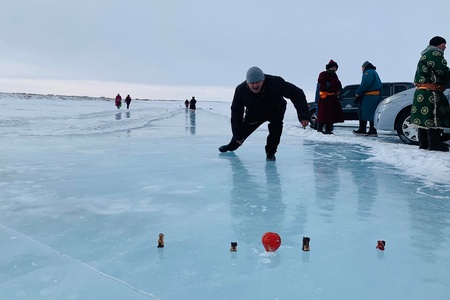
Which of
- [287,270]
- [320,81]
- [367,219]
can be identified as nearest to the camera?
[287,270]

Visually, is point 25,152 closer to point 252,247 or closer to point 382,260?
point 252,247

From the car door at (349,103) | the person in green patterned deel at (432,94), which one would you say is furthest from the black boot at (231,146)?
the car door at (349,103)

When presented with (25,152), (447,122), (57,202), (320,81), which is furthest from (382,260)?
(320,81)

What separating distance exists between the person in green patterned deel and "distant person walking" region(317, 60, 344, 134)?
2.99 meters

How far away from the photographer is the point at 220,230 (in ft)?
7.75

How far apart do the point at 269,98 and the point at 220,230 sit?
3.02 metres

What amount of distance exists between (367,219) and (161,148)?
180 inches

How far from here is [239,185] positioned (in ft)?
12.2

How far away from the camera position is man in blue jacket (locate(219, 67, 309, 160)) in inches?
192

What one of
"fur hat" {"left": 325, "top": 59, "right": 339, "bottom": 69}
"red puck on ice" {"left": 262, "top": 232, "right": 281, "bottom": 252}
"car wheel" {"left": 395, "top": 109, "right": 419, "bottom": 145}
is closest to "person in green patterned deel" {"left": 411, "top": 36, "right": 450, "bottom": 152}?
"car wheel" {"left": 395, "top": 109, "right": 419, "bottom": 145}

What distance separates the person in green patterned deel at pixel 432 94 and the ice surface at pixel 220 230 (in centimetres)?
129

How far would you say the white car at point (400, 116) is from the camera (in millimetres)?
7477

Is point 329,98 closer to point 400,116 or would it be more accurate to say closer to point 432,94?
point 400,116

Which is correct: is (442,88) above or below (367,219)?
above
